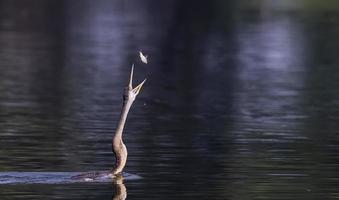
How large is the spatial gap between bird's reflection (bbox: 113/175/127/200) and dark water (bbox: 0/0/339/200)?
0.08m

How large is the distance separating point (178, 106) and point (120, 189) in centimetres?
1045

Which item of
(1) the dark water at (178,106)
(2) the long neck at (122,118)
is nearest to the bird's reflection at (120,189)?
(1) the dark water at (178,106)

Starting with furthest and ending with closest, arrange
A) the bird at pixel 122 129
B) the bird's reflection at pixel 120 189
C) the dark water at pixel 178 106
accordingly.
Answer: the dark water at pixel 178 106 < the bird at pixel 122 129 < the bird's reflection at pixel 120 189

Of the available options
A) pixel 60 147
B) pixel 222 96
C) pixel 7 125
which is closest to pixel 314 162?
pixel 60 147

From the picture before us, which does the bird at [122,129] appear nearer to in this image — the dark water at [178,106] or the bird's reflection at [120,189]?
the bird's reflection at [120,189]

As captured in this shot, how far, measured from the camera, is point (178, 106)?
92.4 ft

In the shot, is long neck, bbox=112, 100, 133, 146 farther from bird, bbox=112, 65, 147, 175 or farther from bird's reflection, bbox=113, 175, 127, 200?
bird's reflection, bbox=113, 175, 127, 200

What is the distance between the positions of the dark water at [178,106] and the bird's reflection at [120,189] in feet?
0.26

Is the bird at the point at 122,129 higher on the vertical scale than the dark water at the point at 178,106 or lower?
higher

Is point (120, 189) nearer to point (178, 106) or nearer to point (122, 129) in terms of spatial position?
point (122, 129)

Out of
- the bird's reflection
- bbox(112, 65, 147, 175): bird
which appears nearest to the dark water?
the bird's reflection

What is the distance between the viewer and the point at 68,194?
1723 cm

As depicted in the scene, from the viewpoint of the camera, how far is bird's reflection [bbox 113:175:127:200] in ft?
56.4

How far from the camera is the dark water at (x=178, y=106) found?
18.8m
